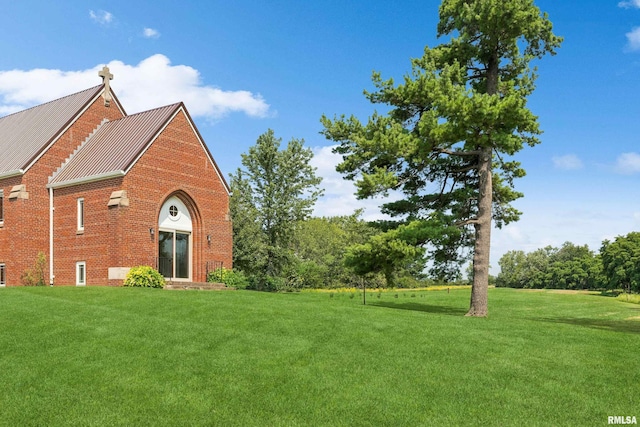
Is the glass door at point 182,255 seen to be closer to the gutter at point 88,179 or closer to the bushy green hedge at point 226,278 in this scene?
the bushy green hedge at point 226,278

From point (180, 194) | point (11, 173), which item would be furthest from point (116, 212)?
point (11, 173)

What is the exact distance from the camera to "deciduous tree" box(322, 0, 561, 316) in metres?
20.3

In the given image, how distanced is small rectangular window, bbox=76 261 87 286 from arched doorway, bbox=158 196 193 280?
10.9ft

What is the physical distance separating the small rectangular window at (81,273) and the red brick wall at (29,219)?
211cm

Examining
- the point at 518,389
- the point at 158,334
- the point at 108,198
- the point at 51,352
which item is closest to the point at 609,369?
the point at 518,389

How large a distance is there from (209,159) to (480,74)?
559 inches

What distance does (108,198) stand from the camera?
26.9 meters

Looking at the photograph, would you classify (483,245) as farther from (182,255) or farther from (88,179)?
(88,179)

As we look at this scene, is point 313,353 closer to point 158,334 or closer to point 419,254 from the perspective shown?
point 158,334

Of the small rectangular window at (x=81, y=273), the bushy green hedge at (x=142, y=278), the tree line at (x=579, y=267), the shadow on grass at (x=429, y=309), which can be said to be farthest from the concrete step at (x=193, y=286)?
the tree line at (x=579, y=267)

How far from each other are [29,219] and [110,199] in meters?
5.06

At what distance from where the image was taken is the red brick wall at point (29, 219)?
28375mm

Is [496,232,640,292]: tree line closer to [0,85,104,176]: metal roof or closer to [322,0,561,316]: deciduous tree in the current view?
[322,0,561,316]: deciduous tree

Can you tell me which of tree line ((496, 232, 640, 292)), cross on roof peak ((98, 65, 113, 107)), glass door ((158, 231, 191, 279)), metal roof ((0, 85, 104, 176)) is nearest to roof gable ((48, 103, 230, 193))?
metal roof ((0, 85, 104, 176))
